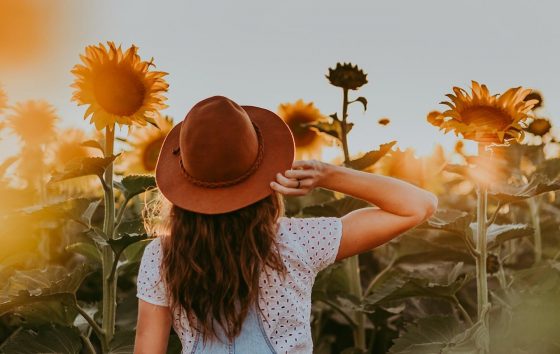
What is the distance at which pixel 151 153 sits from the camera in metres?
3.67

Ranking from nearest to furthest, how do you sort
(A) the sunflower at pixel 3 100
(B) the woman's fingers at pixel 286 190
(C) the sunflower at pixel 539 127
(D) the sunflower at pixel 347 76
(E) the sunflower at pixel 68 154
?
(B) the woman's fingers at pixel 286 190
(D) the sunflower at pixel 347 76
(A) the sunflower at pixel 3 100
(C) the sunflower at pixel 539 127
(E) the sunflower at pixel 68 154

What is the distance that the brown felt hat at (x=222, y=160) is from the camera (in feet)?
5.18

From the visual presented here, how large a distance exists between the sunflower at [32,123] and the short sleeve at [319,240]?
257cm

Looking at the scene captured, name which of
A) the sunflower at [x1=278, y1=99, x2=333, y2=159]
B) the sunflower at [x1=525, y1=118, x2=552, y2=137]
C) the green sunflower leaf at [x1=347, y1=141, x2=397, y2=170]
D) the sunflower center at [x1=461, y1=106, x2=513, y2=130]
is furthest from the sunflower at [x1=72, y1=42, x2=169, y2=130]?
the sunflower at [x1=525, y1=118, x2=552, y2=137]

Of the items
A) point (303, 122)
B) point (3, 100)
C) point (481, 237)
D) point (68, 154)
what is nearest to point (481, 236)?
point (481, 237)

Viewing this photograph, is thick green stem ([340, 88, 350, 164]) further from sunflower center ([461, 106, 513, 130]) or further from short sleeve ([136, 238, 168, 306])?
short sleeve ([136, 238, 168, 306])

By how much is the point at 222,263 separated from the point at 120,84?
3.43 feet

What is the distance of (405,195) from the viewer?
1.69 m

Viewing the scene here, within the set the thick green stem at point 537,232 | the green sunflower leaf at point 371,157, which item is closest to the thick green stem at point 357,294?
the green sunflower leaf at point 371,157

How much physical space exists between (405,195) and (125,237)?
2.68 ft

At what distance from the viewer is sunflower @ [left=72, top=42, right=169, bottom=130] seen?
2500 mm

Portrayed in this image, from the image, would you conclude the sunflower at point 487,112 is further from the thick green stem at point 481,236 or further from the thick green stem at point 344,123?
the thick green stem at point 344,123

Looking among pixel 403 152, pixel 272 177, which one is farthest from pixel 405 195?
pixel 403 152

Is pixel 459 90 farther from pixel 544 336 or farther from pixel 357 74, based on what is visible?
pixel 544 336
